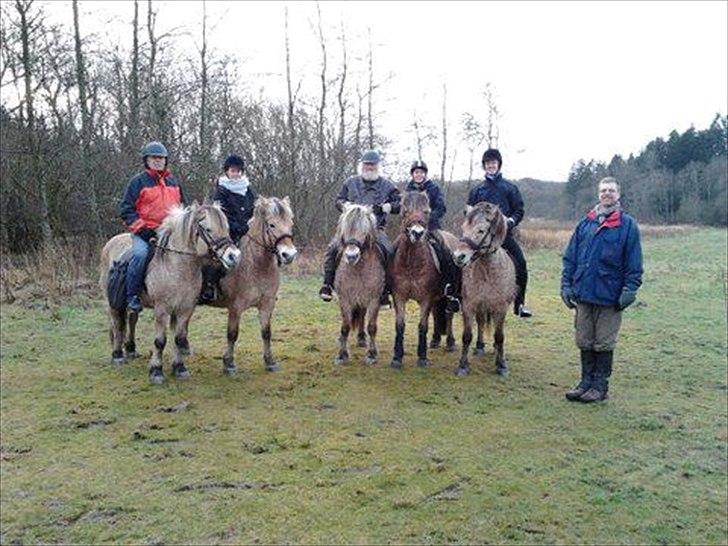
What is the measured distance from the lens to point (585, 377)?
6.40m

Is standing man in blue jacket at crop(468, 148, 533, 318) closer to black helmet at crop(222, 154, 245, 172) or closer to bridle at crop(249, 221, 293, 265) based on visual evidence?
bridle at crop(249, 221, 293, 265)

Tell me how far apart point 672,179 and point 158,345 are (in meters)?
76.8

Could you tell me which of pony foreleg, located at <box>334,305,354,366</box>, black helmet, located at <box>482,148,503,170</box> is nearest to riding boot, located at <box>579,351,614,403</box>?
black helmet, located at <box>482,148,503,170</box>

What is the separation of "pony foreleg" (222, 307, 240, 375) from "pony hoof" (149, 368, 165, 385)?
696 mm

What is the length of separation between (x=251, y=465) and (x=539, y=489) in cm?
211

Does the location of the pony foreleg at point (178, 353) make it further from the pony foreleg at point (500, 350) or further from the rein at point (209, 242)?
the pony foreleg at point (500, 350)

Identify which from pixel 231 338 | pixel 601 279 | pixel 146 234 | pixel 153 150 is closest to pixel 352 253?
pixel 231 338

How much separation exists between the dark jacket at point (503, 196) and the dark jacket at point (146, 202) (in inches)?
137

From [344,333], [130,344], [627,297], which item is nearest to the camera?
[627,297]

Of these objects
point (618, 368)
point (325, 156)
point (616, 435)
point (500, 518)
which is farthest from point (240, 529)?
point (325, 156)

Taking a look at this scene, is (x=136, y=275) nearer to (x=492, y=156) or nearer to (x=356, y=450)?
(x=356, y=450)

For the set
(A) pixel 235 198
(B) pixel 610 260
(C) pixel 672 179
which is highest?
(C) pixel 672 179

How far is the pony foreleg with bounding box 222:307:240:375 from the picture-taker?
6648 mm

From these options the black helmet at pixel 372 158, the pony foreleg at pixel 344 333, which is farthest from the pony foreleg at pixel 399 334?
the black helmet at pixel 372 158
